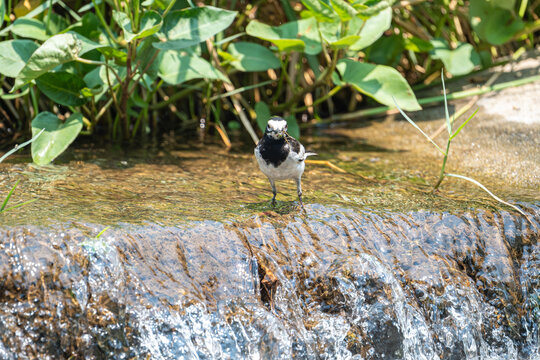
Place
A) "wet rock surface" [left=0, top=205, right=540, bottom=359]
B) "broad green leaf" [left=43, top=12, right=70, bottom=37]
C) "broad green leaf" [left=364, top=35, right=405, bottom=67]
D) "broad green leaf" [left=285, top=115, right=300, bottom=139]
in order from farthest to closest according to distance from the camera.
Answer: "broad green leaf" [left=364, top=35, right=405, bottom=67]
"broad green leaf" [left=285, top=115, right=300, bottom=139]
"broad green leaf" [left=43, top=12, right=70, bottom=37]
"wet rock surface" [left=0, top=205, right=540, bottom=359]

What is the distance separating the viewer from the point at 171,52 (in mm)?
4117

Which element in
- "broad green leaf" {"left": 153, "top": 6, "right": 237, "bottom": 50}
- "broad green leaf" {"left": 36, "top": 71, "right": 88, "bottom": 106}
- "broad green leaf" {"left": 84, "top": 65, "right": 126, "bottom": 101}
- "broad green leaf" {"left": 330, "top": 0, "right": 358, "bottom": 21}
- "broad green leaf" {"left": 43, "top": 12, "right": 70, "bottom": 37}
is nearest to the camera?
"broad green leaf" {"left": 153, "top": 6, "right": 237, "bottom": 50}

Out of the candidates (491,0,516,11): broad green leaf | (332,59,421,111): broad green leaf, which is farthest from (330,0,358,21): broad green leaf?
(491,0,516,11): broad green leaf

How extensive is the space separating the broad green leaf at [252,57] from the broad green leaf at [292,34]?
20 cm

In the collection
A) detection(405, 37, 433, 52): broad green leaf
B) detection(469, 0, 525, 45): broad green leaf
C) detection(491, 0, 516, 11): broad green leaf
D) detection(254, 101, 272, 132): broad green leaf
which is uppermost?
detection(491, 0, 516, 11): broad green leaf

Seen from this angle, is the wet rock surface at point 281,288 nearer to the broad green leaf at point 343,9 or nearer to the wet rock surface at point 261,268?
the wet rock surface at point 261,268

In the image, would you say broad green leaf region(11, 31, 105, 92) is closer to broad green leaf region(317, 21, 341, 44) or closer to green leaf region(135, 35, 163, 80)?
green leaf region(135, 35, 163, 80)

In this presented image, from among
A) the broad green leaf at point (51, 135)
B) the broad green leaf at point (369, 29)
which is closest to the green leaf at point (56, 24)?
the broad green leaf at point (51, 135)

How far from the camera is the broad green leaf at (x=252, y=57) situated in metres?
4.51

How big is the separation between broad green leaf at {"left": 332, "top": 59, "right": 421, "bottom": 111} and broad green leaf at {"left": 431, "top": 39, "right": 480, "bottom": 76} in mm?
918

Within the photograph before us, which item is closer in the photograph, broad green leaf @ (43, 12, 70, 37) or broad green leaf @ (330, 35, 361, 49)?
broad green leaf @ (330, 35, 361, 49)

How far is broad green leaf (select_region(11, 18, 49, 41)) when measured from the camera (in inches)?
150

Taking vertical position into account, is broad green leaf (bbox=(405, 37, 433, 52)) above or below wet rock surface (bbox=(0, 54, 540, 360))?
above

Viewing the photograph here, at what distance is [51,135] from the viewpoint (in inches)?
146
